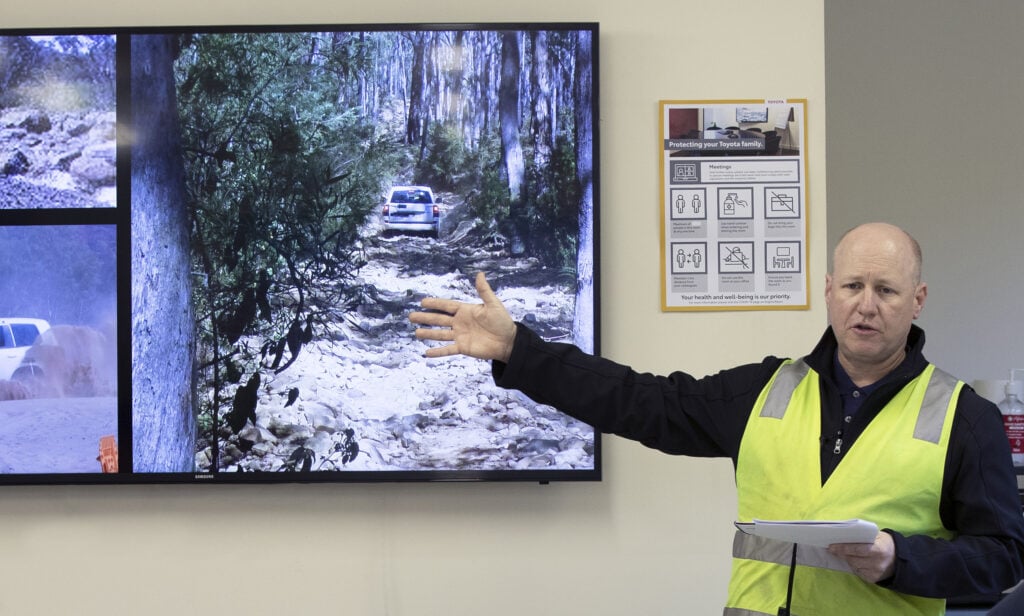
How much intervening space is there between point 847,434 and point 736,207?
113cm

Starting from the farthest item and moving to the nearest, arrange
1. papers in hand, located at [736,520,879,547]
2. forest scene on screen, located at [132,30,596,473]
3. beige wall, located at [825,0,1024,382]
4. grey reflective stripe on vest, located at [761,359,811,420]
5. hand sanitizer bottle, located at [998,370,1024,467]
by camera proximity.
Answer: beige wall, located at [825,0,1024,382]
hand sanitizer bottle, located at [998,370,1024,467]
forest scene on screen, located at [132,30,596,473]
grey reflective stripe on vest, located at [761,359,811,420]
papers in hand, located at [736,520,879,547]

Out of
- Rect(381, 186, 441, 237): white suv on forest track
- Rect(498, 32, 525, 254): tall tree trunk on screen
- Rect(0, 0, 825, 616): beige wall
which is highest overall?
Rect(498, 32, 525, 254): tall tree trunk on screen

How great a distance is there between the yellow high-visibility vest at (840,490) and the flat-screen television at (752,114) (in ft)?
3.80

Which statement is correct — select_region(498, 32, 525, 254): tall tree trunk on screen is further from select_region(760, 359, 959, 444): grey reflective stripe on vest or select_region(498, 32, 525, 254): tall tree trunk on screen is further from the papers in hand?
the papers in hand

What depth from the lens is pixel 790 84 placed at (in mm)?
2805

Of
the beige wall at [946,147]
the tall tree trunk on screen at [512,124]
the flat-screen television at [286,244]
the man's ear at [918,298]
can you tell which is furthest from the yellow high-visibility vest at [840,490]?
the beige wall at [946,147]

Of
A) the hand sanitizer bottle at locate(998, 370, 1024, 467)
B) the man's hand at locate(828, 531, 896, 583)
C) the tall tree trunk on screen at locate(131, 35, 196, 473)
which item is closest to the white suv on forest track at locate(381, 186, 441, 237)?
the tall tree trunk on screen at locate(131, 35, 196, 473)

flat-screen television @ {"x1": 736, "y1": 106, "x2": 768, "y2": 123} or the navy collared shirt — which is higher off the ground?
flat-screen television @ {"x1": 736, "y1": 106, "x2": 768, "y2": 123}

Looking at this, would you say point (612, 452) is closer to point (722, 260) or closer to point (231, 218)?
point (722, 260)

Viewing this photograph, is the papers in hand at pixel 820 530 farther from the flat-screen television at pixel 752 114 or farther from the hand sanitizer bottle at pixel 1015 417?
the hand sanitizer bottle at pixel 1015 417

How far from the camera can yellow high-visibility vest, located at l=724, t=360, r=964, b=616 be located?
1.69 m

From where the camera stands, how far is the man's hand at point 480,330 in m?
1.90

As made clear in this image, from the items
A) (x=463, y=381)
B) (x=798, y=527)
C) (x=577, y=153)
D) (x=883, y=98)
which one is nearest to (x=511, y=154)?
(x=577, y=153)

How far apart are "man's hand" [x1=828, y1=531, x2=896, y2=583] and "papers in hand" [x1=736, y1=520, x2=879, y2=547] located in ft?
0.10
